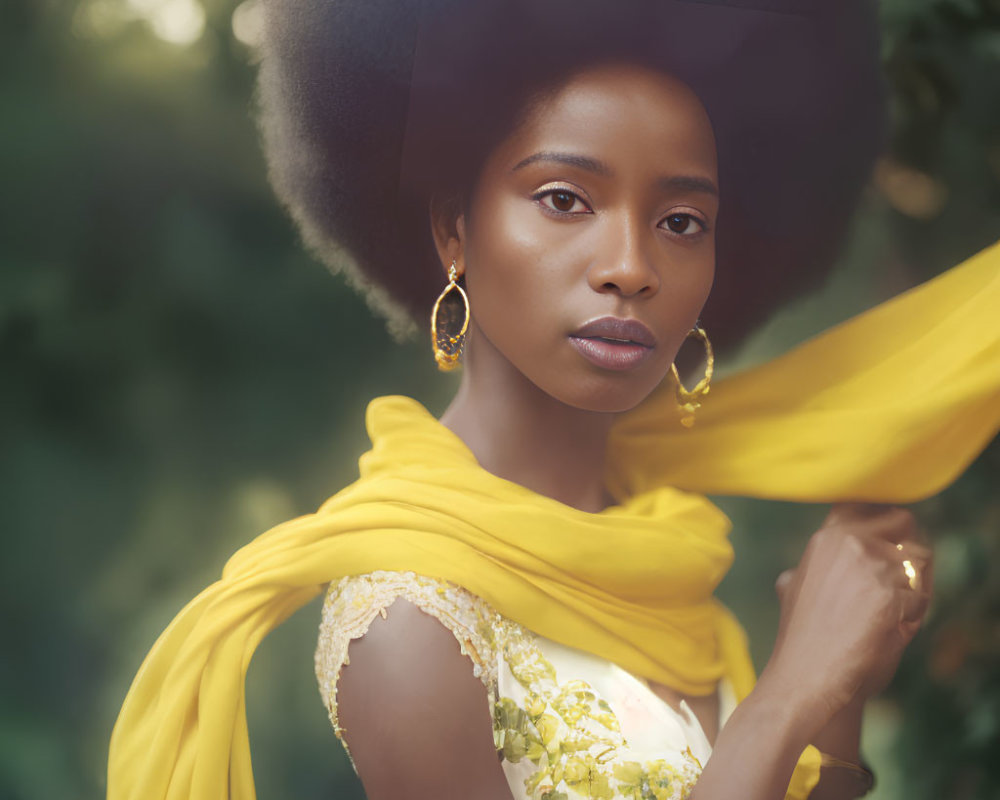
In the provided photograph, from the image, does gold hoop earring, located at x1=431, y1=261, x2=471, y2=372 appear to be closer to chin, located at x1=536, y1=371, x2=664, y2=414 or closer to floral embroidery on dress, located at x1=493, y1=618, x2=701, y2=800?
chin, located at x1=536, y1=371, x2=664, y2=414

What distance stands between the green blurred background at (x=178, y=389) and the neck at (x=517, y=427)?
44 cm

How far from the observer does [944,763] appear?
178cm

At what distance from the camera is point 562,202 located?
4.09ft

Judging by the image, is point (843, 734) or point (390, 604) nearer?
point (390, 604)

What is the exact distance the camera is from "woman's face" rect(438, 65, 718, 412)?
124 cm

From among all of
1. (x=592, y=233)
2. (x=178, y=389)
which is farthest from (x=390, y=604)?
(x=178, y=389)

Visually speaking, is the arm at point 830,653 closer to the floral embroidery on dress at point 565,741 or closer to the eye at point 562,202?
the floral embroidery on dress at point 565,741

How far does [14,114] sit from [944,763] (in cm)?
180

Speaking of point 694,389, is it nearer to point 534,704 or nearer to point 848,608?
point 848,608

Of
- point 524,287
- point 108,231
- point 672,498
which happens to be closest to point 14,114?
point 108,231

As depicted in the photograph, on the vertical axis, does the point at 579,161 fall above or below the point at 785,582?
above

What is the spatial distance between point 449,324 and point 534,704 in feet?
1.57

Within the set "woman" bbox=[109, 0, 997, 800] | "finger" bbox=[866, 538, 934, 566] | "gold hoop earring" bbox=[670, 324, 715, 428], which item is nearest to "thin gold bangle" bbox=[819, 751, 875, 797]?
"woman" bbox=[109, 0, 997, 800]

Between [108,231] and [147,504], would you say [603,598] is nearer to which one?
[147,504]
